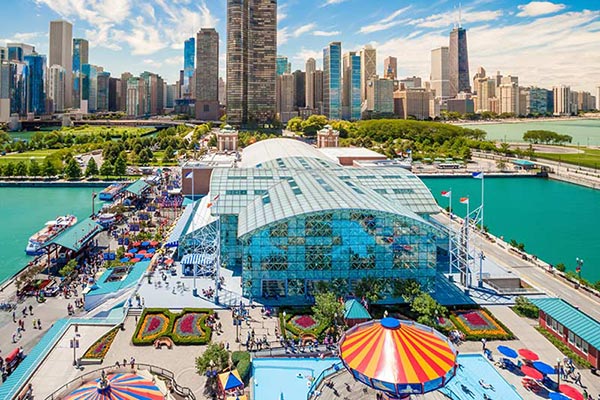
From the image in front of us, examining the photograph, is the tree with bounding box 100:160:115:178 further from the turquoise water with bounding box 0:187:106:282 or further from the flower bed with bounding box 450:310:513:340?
the flower bed with bounding box 450:310:513:340

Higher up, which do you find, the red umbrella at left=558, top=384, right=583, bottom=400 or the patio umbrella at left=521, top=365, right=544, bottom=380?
the patio umbrella at left=521, top=365, right=544, bottom=380

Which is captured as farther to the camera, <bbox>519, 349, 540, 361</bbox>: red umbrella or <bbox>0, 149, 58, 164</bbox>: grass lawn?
<bbox>0, 149, 58, 164</bbox>: grass lawn

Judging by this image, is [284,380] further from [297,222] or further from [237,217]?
[237,217]

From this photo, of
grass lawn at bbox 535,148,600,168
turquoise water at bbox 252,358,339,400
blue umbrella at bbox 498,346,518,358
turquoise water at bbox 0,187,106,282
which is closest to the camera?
turquoise water at bbox 252,358,339,400

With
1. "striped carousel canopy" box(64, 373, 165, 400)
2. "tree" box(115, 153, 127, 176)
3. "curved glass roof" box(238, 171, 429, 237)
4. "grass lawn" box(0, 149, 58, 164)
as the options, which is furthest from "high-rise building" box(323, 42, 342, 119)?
"striped carousel canopy" box(64, 373, 165, 400)

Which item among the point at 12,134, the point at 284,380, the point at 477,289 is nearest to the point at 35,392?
the point at 284,380
